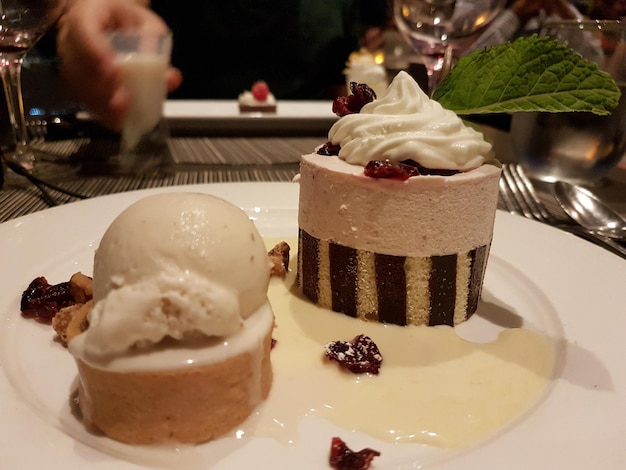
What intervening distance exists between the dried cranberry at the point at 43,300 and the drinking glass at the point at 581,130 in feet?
6.60

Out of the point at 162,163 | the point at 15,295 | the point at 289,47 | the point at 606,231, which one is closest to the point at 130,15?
the point at 162,163

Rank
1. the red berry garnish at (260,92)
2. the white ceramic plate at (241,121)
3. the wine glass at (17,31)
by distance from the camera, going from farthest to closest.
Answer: the red berry garnish at (260,92)
the white ceramic plate at (241,121)
the wine glass at (17,31)

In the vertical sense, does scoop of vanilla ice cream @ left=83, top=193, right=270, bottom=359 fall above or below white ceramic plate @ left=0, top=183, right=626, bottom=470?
above

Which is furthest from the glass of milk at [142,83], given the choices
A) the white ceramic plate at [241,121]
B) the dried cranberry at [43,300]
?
the dried cranberry at [43,300]

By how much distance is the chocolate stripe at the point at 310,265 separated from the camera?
152 cm

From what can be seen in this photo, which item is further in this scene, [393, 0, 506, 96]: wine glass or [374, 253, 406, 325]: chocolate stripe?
[393, 0, 506, 96]: wine glass

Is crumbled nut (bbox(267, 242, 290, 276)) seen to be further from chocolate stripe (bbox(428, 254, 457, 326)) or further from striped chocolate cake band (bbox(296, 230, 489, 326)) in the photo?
chocolate stripe (bbox(428, 254, 457, 326))

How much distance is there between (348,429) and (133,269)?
0.51 metres

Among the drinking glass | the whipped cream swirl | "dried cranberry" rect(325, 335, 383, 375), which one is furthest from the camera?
the drinking glass

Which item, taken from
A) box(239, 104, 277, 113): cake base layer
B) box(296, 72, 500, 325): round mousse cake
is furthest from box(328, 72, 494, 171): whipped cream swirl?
box(239, 104, 277, 113): cake base layer

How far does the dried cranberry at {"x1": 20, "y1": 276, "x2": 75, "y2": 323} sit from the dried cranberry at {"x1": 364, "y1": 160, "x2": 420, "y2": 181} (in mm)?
813

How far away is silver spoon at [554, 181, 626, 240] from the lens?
190 cm

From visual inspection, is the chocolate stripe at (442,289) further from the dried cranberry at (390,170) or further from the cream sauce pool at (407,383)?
the dried cranberry at (390,170)

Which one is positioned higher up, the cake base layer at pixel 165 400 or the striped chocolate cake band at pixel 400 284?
the cake base layer at pixel 165 400
